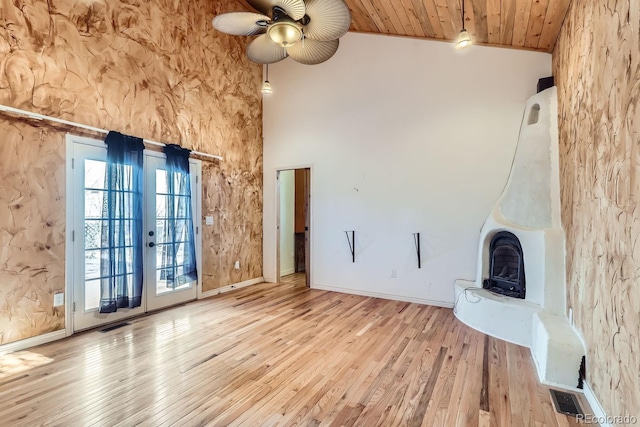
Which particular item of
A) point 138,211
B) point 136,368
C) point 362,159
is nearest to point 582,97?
point 362,159

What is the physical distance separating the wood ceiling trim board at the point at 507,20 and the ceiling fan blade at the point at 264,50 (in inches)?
94.0

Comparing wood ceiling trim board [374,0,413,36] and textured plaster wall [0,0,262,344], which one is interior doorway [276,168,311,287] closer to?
textured plaster wall [0,0,262,344]

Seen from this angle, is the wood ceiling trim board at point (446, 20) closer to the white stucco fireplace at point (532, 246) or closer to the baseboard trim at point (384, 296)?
the white stucco fireplace at point (532, 246)

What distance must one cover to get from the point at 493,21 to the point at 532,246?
263 centimetres

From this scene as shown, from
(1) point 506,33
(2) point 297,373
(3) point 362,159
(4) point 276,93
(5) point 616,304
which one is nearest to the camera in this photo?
(5) point 616,304

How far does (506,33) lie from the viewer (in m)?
3.93

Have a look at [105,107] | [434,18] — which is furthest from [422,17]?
[105,107]

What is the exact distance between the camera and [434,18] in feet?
13.5

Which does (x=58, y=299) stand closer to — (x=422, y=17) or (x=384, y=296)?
(x=384, y=296)

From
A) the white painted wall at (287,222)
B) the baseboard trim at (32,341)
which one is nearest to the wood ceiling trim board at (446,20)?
the white painted wall at (287,222)

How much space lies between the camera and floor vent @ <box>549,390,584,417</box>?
2229mm

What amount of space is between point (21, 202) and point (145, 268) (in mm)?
1560

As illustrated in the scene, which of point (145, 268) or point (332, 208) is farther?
point (332, 208)

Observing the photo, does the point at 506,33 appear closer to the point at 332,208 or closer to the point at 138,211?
the point at 332,208
